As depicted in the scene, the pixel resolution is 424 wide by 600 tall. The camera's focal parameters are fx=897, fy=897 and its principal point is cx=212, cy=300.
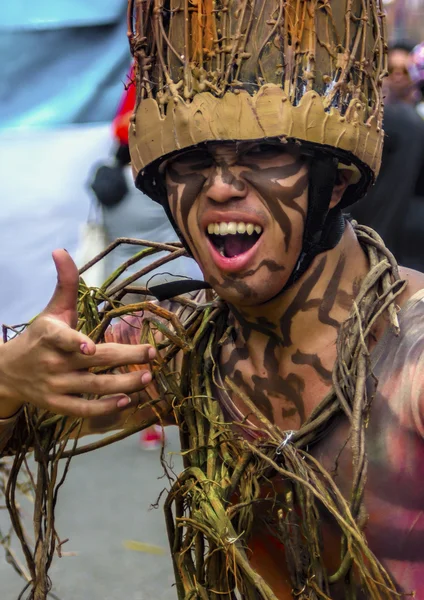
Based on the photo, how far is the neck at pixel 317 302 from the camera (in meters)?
1.76

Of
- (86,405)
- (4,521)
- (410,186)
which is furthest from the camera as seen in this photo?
(4,521)

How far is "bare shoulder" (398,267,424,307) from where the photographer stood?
5.68 feet

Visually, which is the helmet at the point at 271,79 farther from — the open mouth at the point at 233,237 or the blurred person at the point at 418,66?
the blurred person at the point at 418,66

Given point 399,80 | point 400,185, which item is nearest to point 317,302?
point 400,185

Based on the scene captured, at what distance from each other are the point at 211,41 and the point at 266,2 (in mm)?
119

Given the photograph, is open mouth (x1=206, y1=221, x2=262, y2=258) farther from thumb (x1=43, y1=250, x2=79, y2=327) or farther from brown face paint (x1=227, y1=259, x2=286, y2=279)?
thumb (x1=43, y1=250, x2=79, y2=327)

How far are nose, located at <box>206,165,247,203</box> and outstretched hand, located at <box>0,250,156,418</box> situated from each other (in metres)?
0.28

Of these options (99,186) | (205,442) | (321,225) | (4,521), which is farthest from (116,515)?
(321,225)

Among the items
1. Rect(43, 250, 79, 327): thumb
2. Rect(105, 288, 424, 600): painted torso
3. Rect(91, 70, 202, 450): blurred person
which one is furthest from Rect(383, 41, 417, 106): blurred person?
Rect(43, 250, 79, 327): thumb

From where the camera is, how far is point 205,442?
180 centimetres

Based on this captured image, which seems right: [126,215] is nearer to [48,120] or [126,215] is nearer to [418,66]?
[48,120]

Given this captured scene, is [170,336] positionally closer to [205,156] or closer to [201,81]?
[205,156]

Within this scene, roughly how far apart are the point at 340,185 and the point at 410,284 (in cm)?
24

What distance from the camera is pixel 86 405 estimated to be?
158 centimetres
